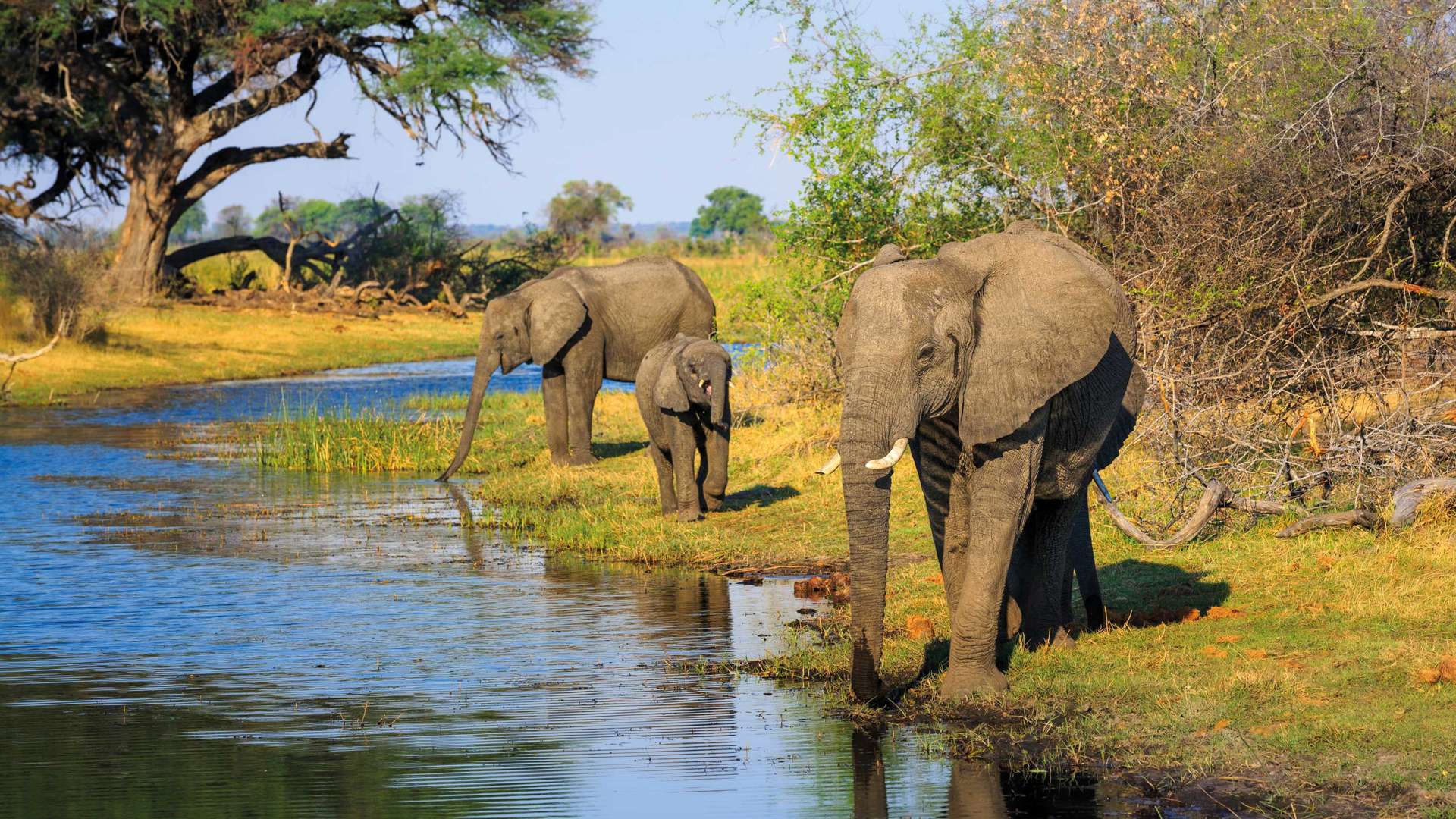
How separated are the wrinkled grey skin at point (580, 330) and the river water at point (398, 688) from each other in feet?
8.28

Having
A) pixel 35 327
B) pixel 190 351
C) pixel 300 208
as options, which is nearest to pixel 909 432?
pixel 35 327

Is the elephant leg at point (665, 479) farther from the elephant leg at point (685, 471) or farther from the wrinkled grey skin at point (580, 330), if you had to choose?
the wrinkled grey skin at point (580, 330)

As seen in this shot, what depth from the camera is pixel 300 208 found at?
133000 millimetres

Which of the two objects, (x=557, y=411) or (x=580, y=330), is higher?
(x=580, y=330)

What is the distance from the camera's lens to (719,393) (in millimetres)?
13047

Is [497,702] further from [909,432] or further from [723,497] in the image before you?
[723,497]

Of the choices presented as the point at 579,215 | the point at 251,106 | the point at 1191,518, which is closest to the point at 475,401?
the point at 1191,518

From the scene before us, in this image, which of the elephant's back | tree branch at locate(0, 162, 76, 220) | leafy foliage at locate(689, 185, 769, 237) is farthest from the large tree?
leafy foliage at locate(689, 185, 769, 237)

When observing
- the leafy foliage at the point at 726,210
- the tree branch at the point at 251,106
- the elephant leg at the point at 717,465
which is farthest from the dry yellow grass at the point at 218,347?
the leafy foliage at the point at 726,210

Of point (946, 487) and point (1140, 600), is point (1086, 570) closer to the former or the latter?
point (1140, 600)

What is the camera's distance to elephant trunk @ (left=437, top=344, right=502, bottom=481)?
677 inches

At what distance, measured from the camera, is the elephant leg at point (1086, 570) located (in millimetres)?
8742

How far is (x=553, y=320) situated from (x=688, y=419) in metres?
4.50

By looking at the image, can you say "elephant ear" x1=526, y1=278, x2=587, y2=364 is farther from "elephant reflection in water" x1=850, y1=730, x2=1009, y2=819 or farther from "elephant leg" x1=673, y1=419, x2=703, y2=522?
"elephant reflection in water" x1=850, y1=730, x2=1009, y2=819
